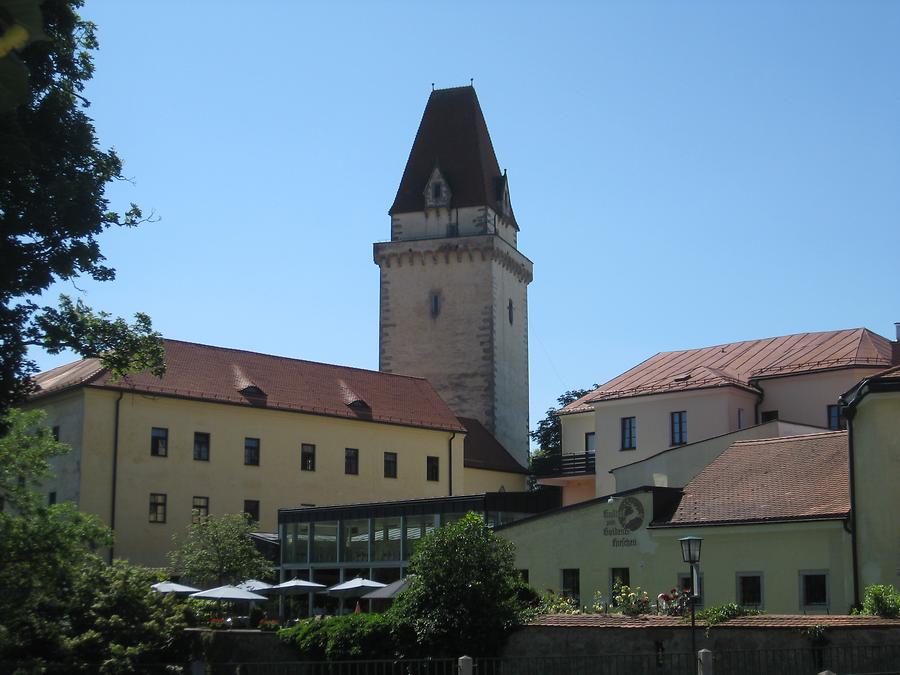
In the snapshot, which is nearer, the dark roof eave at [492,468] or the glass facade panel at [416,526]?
the glass facade panel at [416,526]

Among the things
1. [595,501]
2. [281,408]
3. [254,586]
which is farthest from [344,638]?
[281,408]

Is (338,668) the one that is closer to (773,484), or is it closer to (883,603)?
(883,603)

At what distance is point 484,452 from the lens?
63.8 metres

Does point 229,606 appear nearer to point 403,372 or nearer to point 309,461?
point 309,461

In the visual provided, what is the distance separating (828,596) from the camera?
2464 centimetres

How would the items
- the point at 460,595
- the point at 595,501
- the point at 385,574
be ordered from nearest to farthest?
the point at 460,595, the point at 595,501, the point at 385,574

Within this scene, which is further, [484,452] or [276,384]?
[484,452]

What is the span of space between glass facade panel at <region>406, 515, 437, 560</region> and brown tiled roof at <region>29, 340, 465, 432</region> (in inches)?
557

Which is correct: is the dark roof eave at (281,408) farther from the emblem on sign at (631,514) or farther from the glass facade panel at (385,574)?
the emblem on sign at (631,514)

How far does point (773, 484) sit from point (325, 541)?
19.7 m

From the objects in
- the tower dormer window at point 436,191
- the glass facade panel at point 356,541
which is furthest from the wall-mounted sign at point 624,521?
the tower dormer window at point 436,191

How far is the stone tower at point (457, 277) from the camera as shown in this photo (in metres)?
69.8

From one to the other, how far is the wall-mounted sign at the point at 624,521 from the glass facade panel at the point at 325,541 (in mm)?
15145

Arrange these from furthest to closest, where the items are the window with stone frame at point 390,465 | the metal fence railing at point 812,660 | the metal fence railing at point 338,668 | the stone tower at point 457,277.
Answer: the stone tower at point 457,277 < the window with stone frame at point 390,465 < the metal fence railing at point 338,668 < the metal fence railing at point 812,660
